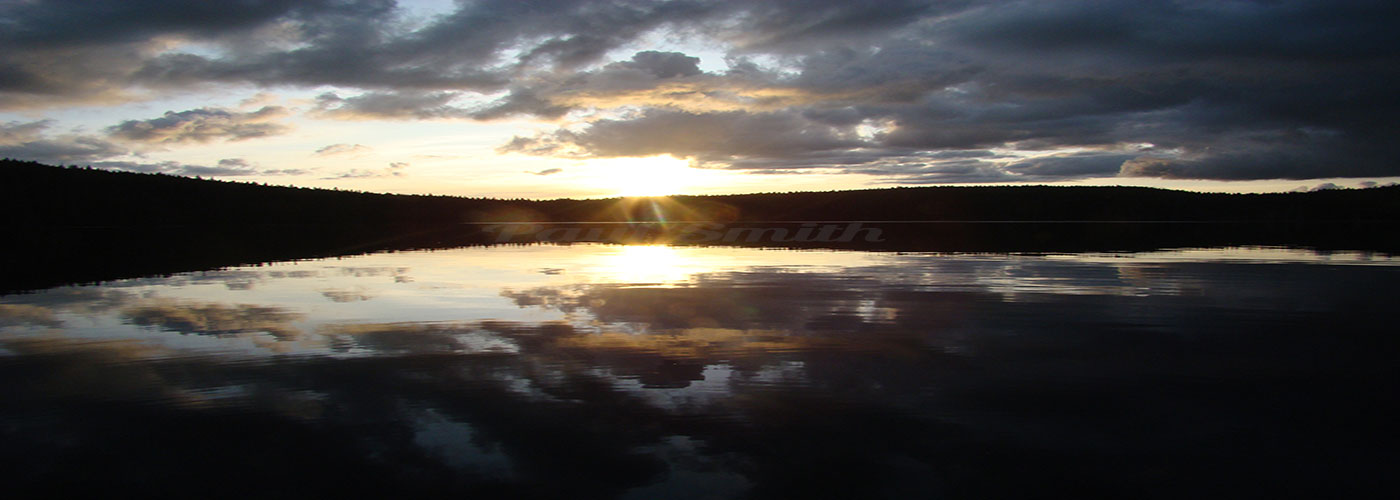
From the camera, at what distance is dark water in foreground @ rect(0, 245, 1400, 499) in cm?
501

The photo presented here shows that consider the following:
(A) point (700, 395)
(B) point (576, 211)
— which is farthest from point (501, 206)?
(A) point (700, 395)

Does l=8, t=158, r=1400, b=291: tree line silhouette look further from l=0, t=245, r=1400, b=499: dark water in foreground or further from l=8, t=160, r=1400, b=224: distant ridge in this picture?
l=0, t=245, r=1400, b=499: dark water in foreground

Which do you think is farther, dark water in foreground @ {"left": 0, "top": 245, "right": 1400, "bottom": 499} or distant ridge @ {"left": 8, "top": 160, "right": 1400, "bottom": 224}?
distant ridge @ {"left": 8, "top": 160, "right": 1400, "bottom": 224}

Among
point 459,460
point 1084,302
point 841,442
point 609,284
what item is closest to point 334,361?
point 459,460

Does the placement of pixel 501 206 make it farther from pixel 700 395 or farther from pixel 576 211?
pixel 700 395

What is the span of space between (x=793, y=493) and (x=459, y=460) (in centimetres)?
216

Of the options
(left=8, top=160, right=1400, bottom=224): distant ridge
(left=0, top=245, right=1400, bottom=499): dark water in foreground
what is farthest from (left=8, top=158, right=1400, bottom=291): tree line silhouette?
(left=0, top=245, right=1400, bottom=499): dark water in foreground

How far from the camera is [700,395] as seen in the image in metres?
6.88

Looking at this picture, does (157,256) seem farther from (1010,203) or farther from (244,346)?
(1010,203)

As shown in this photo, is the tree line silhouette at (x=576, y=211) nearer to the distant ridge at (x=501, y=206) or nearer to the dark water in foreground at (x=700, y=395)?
the distant ridge at (x=501, y=206)

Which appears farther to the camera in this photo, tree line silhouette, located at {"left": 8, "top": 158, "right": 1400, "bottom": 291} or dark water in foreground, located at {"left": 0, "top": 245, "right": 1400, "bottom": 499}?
tree line silhouette, located at {"left": 8, "top": 158, "right": 1400, "bottom": 291}

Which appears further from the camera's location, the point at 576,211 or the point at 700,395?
the point at 576,211

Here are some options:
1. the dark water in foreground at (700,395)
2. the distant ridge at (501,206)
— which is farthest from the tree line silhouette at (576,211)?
the dark water in foreground at (700,395)

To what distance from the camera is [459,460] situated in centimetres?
526
